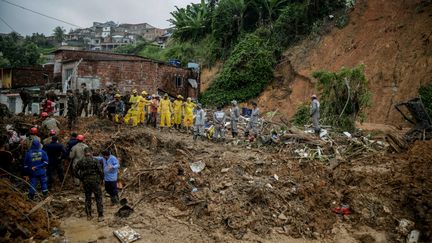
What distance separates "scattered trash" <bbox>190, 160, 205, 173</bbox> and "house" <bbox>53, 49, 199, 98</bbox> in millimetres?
11907

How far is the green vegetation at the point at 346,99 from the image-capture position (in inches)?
530

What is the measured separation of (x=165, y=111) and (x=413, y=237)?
29.0 ft

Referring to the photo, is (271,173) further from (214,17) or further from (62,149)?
(214,17)

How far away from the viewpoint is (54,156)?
26.2 ft

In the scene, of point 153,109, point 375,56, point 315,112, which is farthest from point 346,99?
point 375,56

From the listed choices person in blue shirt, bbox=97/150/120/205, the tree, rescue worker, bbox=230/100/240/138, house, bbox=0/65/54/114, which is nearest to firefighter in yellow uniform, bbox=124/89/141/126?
rescue worker, bbox=230/100/240/138

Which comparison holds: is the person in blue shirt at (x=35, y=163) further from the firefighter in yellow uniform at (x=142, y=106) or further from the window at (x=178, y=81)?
the window at (x=178, y=81)

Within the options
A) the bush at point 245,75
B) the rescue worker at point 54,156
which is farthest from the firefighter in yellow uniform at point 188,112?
the bush at point 245,75

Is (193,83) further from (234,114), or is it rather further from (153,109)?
(234,114)

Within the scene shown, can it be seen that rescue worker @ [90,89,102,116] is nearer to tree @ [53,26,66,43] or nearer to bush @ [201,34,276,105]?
bush @ [201,34,276,105]

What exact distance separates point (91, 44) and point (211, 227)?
5890 centimetres

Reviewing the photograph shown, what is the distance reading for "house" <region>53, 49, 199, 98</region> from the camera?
18750mm

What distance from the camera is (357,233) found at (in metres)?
7.09

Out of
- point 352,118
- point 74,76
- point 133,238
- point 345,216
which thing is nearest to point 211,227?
point 133,238
